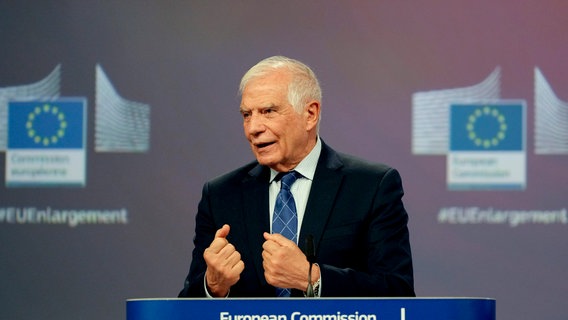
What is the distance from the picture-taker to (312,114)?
3.40 metres

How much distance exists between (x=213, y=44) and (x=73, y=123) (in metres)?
0.90

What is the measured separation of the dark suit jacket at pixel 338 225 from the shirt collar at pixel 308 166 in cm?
2

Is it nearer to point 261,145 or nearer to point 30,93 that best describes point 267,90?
point 261,145

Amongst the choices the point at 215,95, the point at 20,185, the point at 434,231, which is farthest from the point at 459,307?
the point at 20,185

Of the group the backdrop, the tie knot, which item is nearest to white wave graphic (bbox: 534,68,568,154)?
the backdrop

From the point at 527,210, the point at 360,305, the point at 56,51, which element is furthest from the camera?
the point at 56,51

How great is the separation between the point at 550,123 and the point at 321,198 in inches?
92.5

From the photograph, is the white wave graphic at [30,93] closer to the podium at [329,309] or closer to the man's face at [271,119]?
the man's face at [271,119]

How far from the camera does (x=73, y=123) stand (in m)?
5.46

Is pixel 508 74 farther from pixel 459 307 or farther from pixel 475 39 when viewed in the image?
pixel 459 307

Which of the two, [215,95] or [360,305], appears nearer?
[360,305]

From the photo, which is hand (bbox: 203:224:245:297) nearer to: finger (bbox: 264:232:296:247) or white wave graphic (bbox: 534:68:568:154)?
finger (bbox: 264:232:296:247)

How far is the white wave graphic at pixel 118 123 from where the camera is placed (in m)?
5.42

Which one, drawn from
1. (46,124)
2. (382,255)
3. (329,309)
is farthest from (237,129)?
(329,309)
